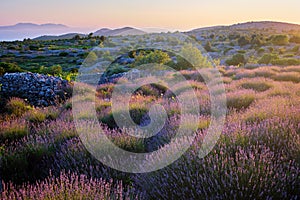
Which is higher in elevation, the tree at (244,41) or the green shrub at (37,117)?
the tree at (244,41)

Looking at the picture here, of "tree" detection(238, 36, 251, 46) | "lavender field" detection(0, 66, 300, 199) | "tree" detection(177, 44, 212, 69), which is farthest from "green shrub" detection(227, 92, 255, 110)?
"tree" detection(238, 36, 251, 46)

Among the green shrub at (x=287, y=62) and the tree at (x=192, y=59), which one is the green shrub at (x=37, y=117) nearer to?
the tree at (x=192, y=59)

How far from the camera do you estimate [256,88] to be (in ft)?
27.8

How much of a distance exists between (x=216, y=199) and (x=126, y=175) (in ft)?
4.33

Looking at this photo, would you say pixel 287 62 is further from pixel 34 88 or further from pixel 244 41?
pixel 244 41

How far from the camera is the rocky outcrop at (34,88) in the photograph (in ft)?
35.5

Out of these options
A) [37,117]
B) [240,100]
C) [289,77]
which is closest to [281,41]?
[289,77]

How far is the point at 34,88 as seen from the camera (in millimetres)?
11141

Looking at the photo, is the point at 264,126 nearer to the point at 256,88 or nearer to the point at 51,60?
the point at 256,88

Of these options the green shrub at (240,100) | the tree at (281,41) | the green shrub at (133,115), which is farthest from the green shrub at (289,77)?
the tree at (281,41)

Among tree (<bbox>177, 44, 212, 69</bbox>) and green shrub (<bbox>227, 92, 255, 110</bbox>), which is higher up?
tree (<bbox>177, 44, 212, 69</bbox>)

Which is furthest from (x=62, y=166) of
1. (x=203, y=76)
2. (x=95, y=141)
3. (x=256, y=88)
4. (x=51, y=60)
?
(x=51, y=60)

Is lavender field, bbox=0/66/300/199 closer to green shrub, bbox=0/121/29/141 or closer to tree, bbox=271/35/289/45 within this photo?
green shrub, bbox=0/121/29/141

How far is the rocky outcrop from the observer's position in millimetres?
10828
